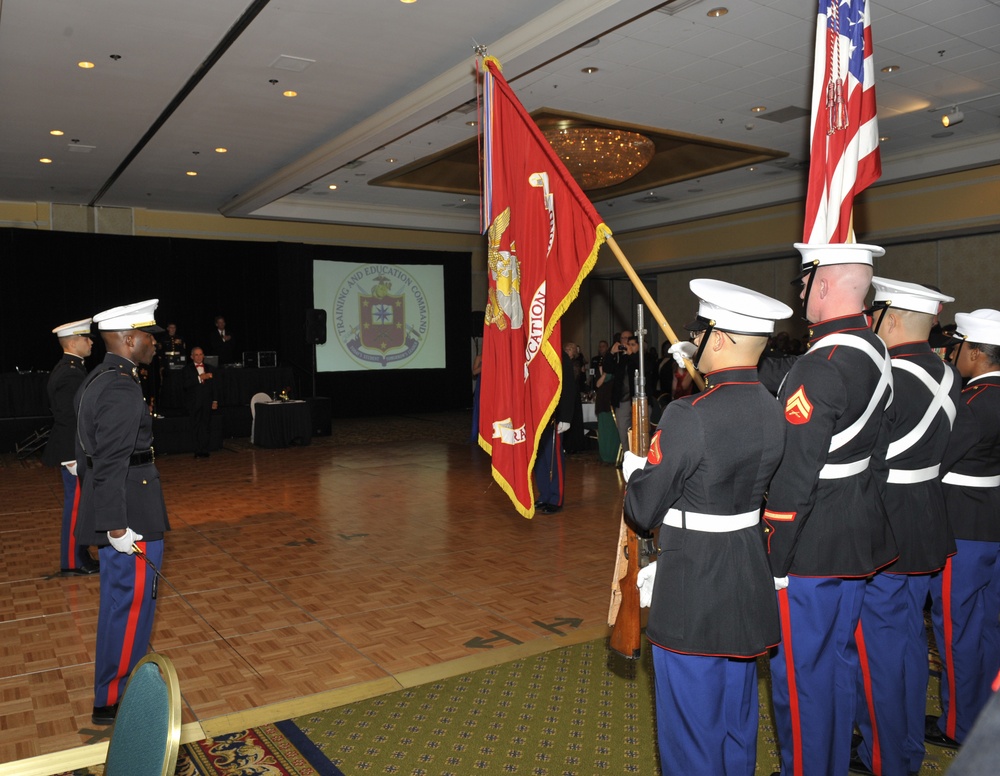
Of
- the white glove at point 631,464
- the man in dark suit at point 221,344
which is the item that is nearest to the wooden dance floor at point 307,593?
the white glove at point 631,464

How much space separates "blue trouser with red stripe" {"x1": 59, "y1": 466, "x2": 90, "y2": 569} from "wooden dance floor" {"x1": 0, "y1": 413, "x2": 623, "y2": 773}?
150mm

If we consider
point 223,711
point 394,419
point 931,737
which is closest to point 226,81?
point 223,711

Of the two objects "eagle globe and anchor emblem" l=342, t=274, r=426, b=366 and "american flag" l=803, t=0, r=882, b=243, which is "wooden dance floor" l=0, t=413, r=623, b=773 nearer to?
"american flag" l=803, t=0, r=882, b=243

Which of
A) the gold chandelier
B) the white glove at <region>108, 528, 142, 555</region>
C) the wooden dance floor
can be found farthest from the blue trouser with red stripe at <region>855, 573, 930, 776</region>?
the gold chandelier

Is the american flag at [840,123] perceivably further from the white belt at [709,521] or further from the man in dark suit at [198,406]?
the man in dark suit at [198,406]

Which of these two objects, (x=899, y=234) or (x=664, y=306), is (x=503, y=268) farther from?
(x=664, y=306)

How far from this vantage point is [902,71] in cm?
801

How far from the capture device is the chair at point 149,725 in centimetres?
136

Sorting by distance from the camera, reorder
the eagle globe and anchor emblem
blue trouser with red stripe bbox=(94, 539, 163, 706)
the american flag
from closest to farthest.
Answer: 1. blue trouser with red stripe bbox=(94, 539, 163, 706)
2. the american flag
3. the eagle globe and anchor emblem

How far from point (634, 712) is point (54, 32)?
696 centimetres

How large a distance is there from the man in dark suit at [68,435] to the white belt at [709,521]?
4.55 metres

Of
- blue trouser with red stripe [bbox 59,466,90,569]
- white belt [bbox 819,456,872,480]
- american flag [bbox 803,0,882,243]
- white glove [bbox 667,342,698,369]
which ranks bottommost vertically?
blue trouser with red stripe [bbox 59,466,90,569]

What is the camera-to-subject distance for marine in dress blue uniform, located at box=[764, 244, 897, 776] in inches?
95.2

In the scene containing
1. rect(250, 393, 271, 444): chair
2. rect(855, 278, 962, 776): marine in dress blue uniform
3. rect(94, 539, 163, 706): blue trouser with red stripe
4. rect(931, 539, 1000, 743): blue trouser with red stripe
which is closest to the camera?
rect(855, 278, 962, 776): marine in dress blue uniform
